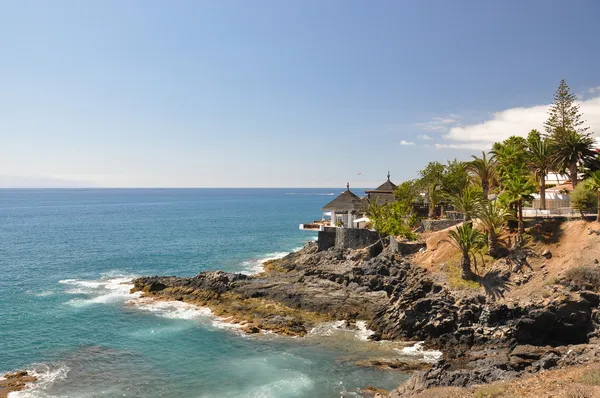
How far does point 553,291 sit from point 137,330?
34295 mm

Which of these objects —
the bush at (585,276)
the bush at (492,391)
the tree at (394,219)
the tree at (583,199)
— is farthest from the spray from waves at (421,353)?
the tree at (583,199)

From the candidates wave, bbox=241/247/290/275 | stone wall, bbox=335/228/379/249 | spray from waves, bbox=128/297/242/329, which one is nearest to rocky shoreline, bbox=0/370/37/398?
spray from waves, bbox=128/297/242/329

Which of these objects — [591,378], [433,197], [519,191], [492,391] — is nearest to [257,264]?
[433,197]

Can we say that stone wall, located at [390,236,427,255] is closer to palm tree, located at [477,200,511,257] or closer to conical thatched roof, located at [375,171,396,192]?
palm tree, located at [477,200,511,257]

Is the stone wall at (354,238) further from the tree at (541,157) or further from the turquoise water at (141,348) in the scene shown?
the tree at (541,157)

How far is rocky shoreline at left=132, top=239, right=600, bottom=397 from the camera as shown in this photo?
26922 millimetres

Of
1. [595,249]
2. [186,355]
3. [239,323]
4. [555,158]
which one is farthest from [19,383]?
[555,158]

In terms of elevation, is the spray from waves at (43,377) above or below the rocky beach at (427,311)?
below

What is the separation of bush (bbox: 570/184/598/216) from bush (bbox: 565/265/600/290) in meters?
7.98

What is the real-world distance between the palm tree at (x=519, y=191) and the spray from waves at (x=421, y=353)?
1583cm

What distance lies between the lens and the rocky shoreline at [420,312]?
26.9 meters

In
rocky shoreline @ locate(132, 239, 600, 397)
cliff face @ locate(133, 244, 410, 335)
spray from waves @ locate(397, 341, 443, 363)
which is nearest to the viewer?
rocky shoreline @ locate(132, 239, 600, 397)

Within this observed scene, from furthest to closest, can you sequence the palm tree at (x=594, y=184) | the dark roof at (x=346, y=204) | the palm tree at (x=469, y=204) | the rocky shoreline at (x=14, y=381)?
the dark roof at (x=346, y=204) < the palm tree at (x=469, y=204) < the palm tree at (x=594, y=184) < the rocky shoreline at (x=14, y=381)

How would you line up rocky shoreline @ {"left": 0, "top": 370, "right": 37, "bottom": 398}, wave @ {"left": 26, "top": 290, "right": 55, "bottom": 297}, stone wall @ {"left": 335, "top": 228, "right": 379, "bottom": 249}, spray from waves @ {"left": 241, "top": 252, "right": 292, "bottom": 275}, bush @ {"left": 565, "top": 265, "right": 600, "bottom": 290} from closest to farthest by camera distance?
1. rocky shoreline @ {"left": 0, "top": 370, "right": 37, "bottom": 398}
2. bush @ {"left": 565, "top": 265, "right": 600, "bottom": 290}
3. wave @ {"left": 26, "top": 290, "right": 55, "bottom": 297}
4. stone wall @ {"left": 335, "top": 228, "right": 379, "bottom": 249}
5. spray from waves @ {"left": 241, "top": 252, "right": 292, "bottom": 275}
